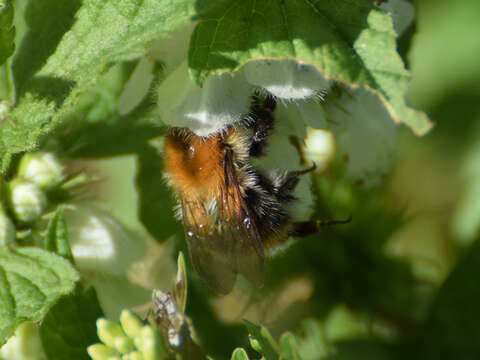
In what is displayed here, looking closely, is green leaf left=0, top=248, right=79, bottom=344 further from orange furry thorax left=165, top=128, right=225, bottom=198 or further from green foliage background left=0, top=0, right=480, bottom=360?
orange furry thorax left=165, top=128, right=225, bottom=198

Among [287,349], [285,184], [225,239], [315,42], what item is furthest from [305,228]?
[315,42]

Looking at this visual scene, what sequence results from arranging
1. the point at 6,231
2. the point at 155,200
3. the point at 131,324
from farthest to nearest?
the point at 155,200, the point at 6,231, the point at 131,324

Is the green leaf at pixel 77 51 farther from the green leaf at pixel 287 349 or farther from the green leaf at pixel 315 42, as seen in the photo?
the green leaf at pixel 287 349

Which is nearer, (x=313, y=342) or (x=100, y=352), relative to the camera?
(x=100, y=352)

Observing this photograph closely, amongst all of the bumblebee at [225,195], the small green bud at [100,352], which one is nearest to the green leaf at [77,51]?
the bumblebee at [225,195]

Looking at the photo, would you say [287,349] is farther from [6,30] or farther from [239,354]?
[6,30]

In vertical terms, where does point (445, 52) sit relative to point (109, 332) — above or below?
below
